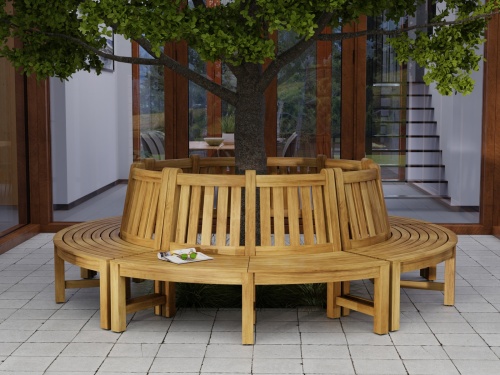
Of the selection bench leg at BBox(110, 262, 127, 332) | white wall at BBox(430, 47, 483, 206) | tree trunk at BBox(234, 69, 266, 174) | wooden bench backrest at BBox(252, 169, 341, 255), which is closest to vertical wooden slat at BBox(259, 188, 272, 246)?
wooden bench backrest at BBox(252, 169, 341, 255)

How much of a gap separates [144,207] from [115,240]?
320 mm

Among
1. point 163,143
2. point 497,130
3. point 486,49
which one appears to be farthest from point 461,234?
point 163,143

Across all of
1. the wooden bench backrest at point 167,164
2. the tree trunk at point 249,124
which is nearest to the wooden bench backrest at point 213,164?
the wooden bench backrest at point 167,164

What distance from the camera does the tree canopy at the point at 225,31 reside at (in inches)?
180

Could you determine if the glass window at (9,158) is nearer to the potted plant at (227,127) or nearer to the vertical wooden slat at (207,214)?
the potted plant at (227,127)

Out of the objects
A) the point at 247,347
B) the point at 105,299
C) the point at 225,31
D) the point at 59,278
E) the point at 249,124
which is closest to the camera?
the point at 247,347

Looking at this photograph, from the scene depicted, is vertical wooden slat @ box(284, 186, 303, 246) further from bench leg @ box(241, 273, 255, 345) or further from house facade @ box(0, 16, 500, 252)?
house facade @ box(0, 16, 500, 252)

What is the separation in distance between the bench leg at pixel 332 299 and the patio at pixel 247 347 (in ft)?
0.23

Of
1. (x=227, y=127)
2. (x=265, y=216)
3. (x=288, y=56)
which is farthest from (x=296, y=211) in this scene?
(x=227, y=127)

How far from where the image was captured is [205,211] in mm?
5039

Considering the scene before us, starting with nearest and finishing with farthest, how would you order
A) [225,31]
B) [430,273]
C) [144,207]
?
[225,31] → [144,207] → [430,273]

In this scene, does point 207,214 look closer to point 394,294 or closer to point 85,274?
point 394,294

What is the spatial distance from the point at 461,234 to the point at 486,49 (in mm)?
1679

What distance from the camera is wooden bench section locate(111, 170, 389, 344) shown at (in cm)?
464
